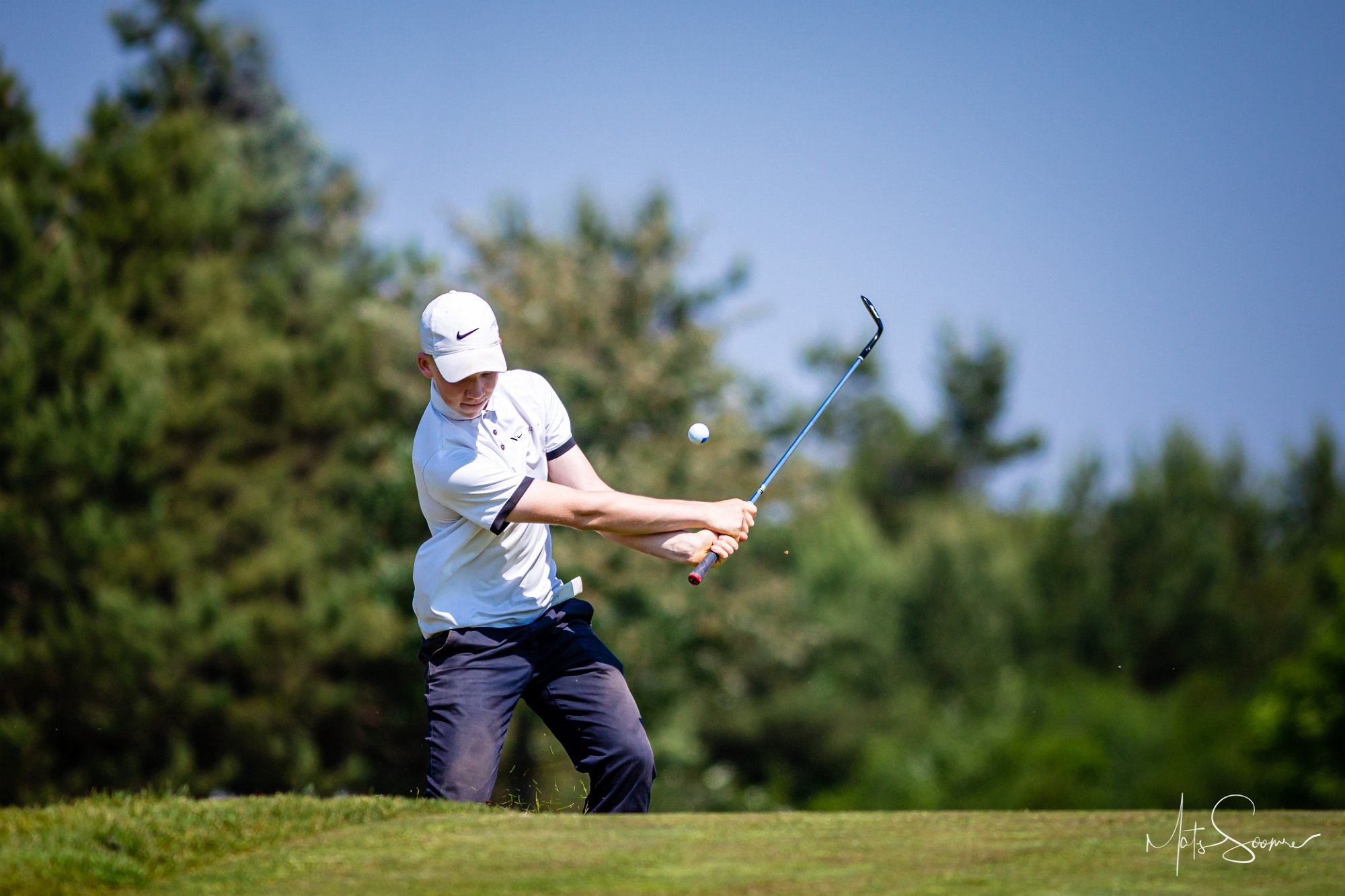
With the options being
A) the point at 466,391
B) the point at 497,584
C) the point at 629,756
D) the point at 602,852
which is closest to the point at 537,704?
the point at 629,756

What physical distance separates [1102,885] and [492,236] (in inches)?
1280

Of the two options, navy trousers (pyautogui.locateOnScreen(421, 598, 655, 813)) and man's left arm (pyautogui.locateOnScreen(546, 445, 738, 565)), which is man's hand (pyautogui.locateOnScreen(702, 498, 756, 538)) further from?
navy trousers (pyautogui.locateOnScreen(421, 598, 655, 813))

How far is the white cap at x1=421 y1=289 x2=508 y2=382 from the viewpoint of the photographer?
253 inches

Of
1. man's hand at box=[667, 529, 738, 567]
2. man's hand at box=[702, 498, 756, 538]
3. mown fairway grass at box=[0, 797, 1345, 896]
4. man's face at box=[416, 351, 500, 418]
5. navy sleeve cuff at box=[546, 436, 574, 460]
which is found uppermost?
man's face at box=[416, 351, 500, 418]

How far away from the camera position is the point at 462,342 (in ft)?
21.1

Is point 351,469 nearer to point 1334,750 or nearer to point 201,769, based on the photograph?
point 201,769

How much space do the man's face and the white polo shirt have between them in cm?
4

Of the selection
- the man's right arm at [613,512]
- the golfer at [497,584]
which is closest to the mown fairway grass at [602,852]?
Answer: the golfer at [497,584]

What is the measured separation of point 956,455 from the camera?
221 feet

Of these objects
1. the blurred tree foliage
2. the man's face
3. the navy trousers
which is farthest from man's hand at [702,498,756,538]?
the blurred tree foliage

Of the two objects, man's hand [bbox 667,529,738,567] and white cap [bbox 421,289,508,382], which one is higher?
white cap [bbox 421,289,508,382]

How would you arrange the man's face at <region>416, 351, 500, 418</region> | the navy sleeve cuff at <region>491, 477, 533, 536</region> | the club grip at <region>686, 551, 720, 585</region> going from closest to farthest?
the navy sleeve cuff at <region>491, 477, 533, 536</region>
the man's face at <region>416, 351, 500, 418</region>
the club grip at <region>686, 551, 720, 585</region>

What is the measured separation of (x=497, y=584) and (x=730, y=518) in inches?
47.9

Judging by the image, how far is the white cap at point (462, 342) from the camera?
6430 mm
